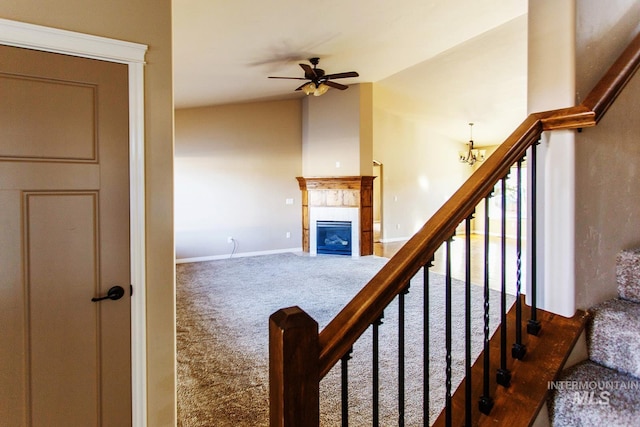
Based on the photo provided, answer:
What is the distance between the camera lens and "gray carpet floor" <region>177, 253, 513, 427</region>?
2211 millimetres

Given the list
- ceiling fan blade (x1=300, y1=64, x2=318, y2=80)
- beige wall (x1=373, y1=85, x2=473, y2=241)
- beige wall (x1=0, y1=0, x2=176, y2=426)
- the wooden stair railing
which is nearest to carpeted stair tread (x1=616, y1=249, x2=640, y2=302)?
the wooden stair railing

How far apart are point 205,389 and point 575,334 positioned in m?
2.20

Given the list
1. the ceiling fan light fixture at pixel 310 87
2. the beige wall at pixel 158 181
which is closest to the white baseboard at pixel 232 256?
the ceiling fan light fixture at pixel 310 87

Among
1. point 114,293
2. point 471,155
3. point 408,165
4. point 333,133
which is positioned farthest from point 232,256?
point 471,155

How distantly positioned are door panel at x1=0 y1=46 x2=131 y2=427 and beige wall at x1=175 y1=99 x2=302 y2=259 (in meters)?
5.28

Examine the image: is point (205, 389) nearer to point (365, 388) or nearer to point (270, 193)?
point (365, 388)

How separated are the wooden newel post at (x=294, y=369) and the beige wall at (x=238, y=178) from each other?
21.2 feet

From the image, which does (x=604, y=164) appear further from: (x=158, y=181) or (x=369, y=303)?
(x=158, y=181)

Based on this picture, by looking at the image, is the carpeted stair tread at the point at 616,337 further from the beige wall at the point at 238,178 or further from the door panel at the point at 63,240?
the beige wall at the point at 238,178

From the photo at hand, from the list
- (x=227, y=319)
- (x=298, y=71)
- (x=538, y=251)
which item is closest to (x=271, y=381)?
(x=538, y=251)

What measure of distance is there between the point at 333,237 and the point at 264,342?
452 cm

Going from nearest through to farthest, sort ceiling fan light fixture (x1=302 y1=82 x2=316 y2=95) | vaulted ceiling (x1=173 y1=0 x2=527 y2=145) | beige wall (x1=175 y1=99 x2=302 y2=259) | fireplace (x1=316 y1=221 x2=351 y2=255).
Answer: vaulted ceiling (x1=173 y1=0 x2=527 y2=145)
ceiling fan light fixture (x1=302 y1=82 x2=316 y2=95)
beige wall (x1=175 y1=99 x2=302 y2=259)
fireplace (x1=316 y1=221 x2=351 y2=255)

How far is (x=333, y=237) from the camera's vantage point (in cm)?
754

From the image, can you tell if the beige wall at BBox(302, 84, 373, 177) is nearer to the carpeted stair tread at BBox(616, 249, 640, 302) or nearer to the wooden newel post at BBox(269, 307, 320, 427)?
the carpeted stair tread at BBox(616, 249, 640, 302)
